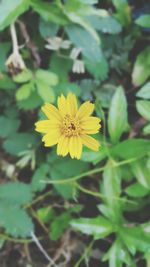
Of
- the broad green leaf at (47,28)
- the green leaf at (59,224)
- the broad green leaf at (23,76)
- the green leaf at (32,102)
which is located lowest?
the green leaf at (59,224)

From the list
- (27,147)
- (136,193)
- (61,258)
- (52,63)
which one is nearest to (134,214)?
(136,193)

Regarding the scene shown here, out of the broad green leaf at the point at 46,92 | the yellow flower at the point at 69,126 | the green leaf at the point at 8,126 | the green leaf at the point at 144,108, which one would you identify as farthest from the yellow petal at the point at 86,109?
the green leaf at the point at 8,126

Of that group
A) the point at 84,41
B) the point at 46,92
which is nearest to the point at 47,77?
the point at 46,92

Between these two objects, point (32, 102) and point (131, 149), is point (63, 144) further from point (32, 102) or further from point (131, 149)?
point (32, 102)

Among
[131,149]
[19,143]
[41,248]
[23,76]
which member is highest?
[23,76]

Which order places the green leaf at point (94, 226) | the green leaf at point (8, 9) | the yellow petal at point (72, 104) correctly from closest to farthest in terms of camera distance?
1. the yellow petal at point (72, 104)
2. the green leaf at point (8, 9)
3. the green leaf at point (94, 226)

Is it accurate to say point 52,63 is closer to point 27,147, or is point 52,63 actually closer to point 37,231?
point 27,147

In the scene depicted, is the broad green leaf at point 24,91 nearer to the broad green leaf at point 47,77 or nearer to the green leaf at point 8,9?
the broad green leaf at point 47,77
